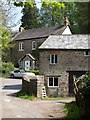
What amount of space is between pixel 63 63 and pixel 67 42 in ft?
9.19

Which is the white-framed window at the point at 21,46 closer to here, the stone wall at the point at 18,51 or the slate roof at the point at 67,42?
the stone wall at the point at 18,51

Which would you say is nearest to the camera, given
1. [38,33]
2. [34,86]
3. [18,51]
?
[34,86]

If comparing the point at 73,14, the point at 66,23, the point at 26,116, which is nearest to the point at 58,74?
the point at 26,116

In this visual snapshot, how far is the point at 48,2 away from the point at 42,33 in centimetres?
6020

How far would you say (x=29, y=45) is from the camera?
6756 cm

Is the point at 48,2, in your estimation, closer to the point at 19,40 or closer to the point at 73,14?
the point at 19,40

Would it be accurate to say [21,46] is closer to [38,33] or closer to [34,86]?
[38,33]

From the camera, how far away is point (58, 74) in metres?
37.6

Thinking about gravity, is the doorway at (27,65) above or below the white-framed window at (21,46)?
below

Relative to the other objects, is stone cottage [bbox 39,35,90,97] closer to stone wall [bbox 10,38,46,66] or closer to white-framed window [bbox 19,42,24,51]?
stone wall [bbox 10,38,46,66]

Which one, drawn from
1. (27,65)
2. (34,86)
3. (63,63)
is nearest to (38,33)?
(27,65)

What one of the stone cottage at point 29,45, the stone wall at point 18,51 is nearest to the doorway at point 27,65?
the stone cottage at point 29,45

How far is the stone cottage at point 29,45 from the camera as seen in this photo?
6362cm

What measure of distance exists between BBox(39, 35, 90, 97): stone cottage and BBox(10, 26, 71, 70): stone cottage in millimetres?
24951
